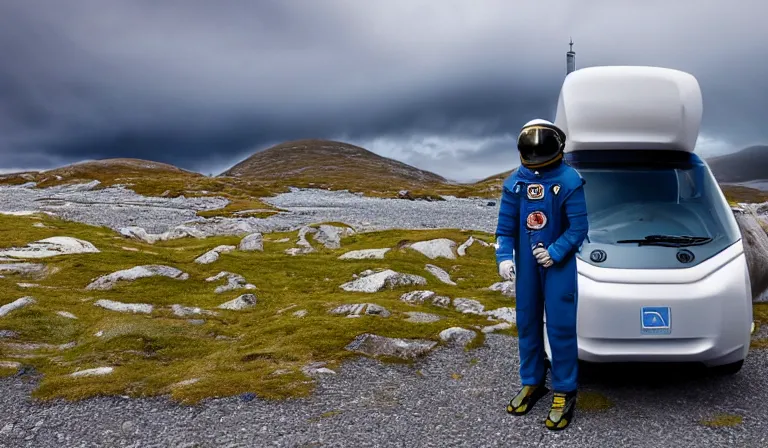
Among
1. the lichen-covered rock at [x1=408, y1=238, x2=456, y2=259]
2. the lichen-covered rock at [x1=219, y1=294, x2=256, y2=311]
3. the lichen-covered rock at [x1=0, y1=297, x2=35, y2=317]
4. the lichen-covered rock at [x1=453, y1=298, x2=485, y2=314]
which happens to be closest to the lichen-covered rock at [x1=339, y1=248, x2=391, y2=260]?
the lichen-covered rock at [x1=408, y1=238, x2=456, y2=259]

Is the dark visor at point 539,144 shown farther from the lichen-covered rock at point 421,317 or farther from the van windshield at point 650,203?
the lichen-covered rock at point 421,317

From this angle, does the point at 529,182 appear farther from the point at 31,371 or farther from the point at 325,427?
the point at 31,371

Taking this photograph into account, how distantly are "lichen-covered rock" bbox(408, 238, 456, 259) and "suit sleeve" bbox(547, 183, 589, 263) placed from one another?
804 inches

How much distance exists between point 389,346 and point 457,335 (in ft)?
6.70

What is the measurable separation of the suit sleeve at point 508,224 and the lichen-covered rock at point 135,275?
57.5 feet

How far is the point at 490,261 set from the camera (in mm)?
28766

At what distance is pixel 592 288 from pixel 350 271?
57.4ft

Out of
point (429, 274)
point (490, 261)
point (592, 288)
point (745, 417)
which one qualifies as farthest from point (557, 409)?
point (490, 261)

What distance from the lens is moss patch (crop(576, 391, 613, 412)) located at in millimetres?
8991

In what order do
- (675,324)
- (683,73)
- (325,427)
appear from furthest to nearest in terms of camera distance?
(683,73)
(325,427)
(675,324)

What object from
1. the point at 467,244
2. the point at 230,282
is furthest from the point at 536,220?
the point at 467,244

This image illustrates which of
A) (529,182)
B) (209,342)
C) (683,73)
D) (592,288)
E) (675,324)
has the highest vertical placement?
(683,73)

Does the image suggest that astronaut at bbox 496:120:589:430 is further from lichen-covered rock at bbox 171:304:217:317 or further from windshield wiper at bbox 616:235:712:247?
lichen-covered rock at bbox 171:304:217:317

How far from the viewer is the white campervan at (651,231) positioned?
27.0ft
